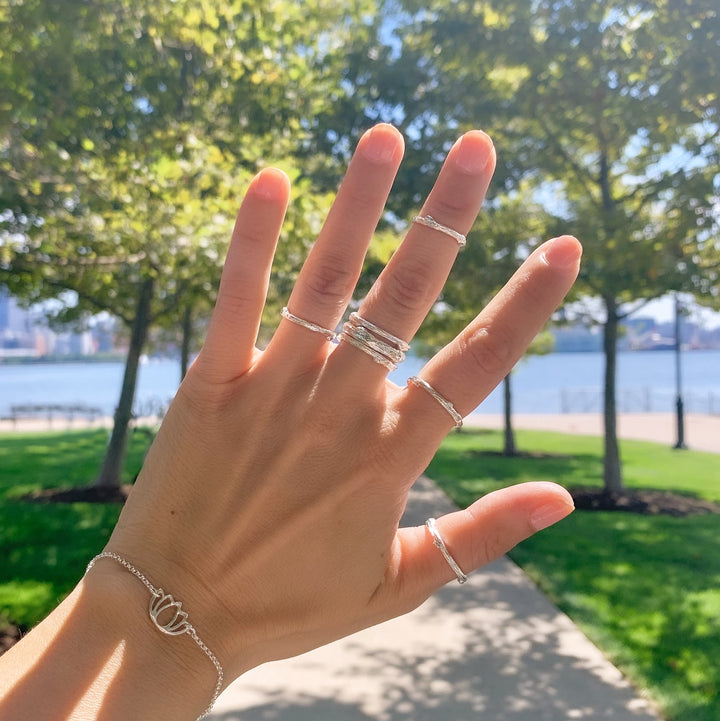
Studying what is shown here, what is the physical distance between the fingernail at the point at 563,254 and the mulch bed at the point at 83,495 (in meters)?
8.15

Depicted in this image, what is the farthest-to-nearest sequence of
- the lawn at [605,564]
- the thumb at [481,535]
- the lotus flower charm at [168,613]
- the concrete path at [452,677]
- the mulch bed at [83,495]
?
the mulch bed at [83,495]
the lawn at [605,564]
the concrete path at [452,677]
the thumb at [481,535]
the lotus flower charm at [168,613]

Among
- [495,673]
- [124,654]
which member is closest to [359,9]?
[495,673]

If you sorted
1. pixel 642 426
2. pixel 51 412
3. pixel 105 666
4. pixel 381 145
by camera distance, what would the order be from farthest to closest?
pixel 51 412 < pixel 642 426 < pixel 381 145 < pixel 105 666

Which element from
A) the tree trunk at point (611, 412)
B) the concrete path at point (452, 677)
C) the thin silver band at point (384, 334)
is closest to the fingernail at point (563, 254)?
the thin silver band at point (384, 334)

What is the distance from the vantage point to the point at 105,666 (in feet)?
4.14

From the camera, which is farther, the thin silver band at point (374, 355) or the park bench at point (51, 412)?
the park bench at point (51, 412)

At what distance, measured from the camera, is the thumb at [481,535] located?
1.55 m

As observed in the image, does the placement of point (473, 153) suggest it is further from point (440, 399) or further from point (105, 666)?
point (105, 666)

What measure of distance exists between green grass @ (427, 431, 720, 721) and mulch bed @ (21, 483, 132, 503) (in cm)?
459

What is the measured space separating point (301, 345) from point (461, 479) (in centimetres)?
1020

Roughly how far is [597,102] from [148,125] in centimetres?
492

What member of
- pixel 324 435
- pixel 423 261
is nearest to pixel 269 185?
pixel 423 261

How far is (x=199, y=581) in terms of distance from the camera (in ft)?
4.62

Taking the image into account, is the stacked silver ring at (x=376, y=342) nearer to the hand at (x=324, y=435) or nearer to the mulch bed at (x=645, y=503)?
the hand at (x=324, y=435)
